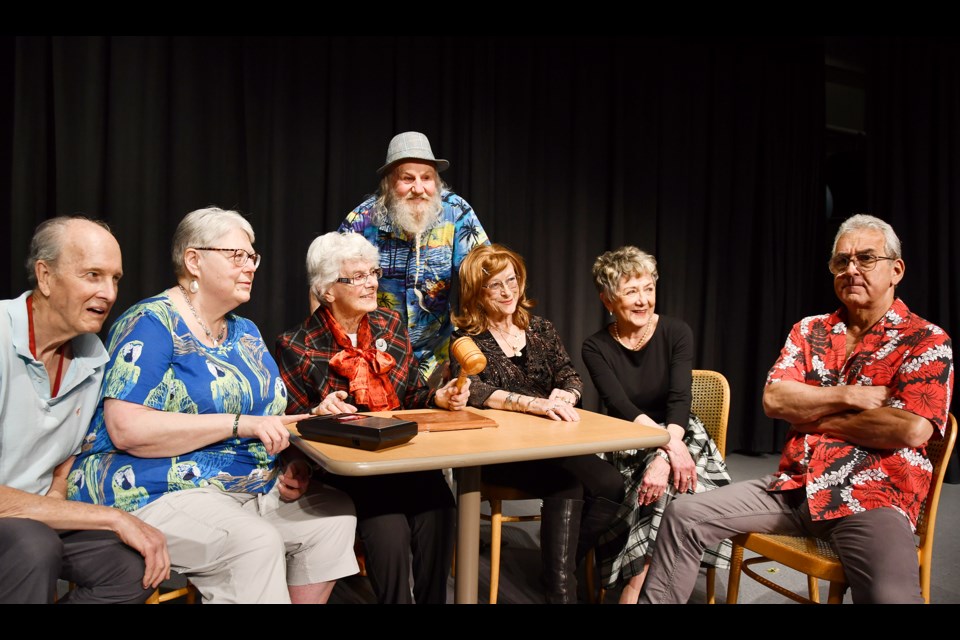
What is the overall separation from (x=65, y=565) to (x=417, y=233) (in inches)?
75.0

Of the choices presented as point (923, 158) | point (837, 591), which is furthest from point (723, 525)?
point (923, 158)

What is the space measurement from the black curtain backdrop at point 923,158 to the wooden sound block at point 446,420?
14.0 feet

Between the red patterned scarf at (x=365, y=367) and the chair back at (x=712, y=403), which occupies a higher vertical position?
the red patterned scarf at (x=365, y=367)

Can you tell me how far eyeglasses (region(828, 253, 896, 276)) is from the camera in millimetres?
2174

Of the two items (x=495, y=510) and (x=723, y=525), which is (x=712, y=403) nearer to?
(x=723, y=525)

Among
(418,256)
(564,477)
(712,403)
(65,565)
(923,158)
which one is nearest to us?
(65,565)

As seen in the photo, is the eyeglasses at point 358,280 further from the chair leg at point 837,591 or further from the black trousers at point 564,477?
the chair leg at point 837,591

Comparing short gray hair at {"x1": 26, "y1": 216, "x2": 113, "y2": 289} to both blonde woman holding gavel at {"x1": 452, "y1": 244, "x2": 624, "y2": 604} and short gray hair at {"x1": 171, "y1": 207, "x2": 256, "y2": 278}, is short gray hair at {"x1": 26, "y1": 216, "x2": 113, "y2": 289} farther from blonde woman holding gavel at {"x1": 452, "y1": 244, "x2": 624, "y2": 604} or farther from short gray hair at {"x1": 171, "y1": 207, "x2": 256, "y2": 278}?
blonde woman holding gavel at {"x1": 452, "y1": 244, "x2": 624, "y2": 604}

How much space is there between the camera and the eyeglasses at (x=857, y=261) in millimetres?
2174

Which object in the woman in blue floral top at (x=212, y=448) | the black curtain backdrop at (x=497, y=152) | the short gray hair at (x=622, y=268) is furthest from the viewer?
the black curtain backdrop at (x=497, y=152)

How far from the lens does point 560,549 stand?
7.66 feet

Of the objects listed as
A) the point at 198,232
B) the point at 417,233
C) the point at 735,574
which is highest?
the point at 417,233

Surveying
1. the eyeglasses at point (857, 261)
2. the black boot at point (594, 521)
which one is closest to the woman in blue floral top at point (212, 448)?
the black boot at point (594, 521)

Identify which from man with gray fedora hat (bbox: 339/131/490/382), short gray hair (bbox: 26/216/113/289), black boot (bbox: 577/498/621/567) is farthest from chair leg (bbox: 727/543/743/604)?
short gray hair (bbox: 26/216/113/289)
